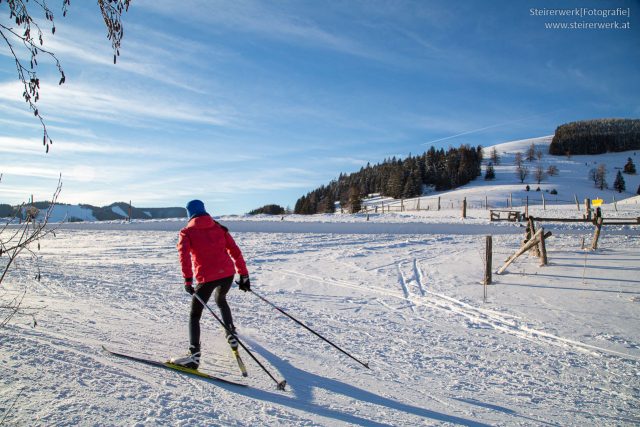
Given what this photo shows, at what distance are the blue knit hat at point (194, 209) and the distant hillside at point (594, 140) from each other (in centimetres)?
14130

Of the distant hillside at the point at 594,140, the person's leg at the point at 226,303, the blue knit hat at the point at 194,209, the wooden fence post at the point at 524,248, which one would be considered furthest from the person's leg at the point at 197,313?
the distant hillside at the point at 594,140

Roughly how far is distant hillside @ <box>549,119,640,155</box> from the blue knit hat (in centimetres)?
14130

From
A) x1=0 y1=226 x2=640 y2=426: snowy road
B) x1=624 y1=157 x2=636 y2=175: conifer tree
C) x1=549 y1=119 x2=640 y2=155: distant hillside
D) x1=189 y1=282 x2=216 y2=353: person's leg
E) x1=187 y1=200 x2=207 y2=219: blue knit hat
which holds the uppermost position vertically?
x1=549 y1=119 x2=640 y2=155: distant hillside

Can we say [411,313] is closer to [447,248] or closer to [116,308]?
[116,308]

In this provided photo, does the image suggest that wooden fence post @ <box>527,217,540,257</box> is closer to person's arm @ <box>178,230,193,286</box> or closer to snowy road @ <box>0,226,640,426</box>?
snowy road @ <box>0,226,640,426</box>

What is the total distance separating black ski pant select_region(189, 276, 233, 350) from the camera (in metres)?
4.58

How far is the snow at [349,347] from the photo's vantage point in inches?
142

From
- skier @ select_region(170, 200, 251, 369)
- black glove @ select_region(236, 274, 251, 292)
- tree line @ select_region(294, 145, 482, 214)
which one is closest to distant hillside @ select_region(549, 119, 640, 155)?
tree line @ select_region(294, 145, 482, 214)

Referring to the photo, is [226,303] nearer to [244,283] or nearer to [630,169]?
[244,283]

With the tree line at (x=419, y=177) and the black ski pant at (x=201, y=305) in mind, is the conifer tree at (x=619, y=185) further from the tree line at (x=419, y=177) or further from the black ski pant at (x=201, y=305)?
the black ski pant at (x=201, y=305)

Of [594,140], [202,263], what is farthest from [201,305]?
[594,140]

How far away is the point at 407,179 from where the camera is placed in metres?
81.2

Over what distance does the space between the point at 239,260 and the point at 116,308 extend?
3.72 m

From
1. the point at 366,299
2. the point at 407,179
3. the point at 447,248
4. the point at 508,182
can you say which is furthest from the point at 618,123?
the point at 366,299
